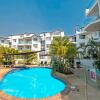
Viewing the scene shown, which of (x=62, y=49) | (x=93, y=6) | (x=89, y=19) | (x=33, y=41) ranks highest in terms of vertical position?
(x=33, y=41)

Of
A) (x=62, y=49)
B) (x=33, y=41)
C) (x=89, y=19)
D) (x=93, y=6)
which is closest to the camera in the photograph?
(x=89, y=19)

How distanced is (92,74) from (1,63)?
1504 inches

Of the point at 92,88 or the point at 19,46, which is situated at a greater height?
Result: the point at 19,46

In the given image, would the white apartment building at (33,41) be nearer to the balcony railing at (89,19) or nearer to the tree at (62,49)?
the tree at (62,49)

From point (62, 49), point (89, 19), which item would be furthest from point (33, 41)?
point (89, 19)

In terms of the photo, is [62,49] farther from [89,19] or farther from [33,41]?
[33,41]

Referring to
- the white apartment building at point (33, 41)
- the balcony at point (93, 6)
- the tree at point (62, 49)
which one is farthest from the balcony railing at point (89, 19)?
the white apartment building at point (33, 41)

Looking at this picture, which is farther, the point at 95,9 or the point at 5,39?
the point at 5,39

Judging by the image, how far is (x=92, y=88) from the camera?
1884cm

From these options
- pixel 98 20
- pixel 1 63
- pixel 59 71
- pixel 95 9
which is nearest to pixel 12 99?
pixel 98 20

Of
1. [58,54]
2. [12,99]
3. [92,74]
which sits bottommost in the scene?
[12,99]

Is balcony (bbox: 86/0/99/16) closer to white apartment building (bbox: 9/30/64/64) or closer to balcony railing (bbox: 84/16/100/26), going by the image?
balcony railing (bbox: 84/16/100/26)

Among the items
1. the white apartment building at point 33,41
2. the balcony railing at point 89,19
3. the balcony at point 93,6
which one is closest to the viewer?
the balcony railing at point 89,19

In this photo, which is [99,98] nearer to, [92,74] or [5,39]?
[92,74]
